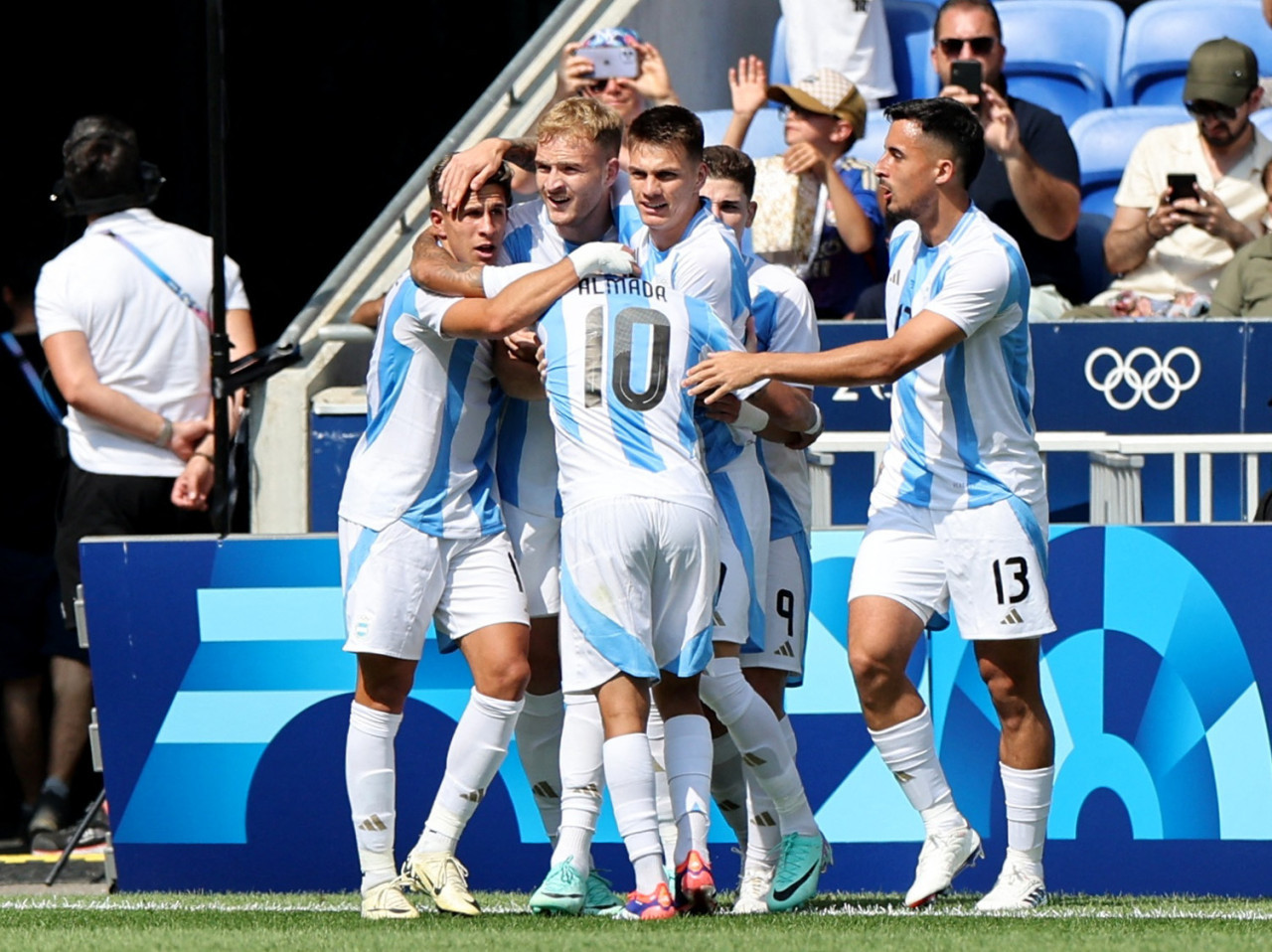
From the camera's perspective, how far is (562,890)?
501 cm

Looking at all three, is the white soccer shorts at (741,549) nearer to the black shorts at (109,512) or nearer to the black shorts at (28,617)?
the black shorts at (109,512)

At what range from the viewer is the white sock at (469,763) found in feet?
17.4

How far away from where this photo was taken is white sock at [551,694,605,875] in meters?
5.05

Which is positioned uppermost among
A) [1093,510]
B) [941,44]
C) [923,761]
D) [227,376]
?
[941,44]

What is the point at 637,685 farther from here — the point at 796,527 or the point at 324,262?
the point at 324,262

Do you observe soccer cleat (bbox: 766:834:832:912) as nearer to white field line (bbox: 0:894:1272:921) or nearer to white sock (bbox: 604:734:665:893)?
white field line (bbox: 0:894:1272:921)

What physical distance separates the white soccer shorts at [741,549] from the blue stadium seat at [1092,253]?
12.8ft

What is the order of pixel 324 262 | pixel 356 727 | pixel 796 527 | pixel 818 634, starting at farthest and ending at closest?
pixel 324 262
pixel 818 634
pixel 796 527
pixel 356 727

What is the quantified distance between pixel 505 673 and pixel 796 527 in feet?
3.15

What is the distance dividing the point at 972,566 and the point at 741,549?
23.5 inches

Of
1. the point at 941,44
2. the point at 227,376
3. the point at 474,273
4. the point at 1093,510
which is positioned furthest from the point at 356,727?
the point at 941,44

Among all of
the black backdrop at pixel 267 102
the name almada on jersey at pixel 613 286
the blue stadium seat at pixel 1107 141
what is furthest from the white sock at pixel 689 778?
the black backdrop at pixel 267 102

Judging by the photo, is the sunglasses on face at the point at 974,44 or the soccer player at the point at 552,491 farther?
the sunglasses on face at the point at 974,44

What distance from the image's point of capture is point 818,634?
6332 millimetres
